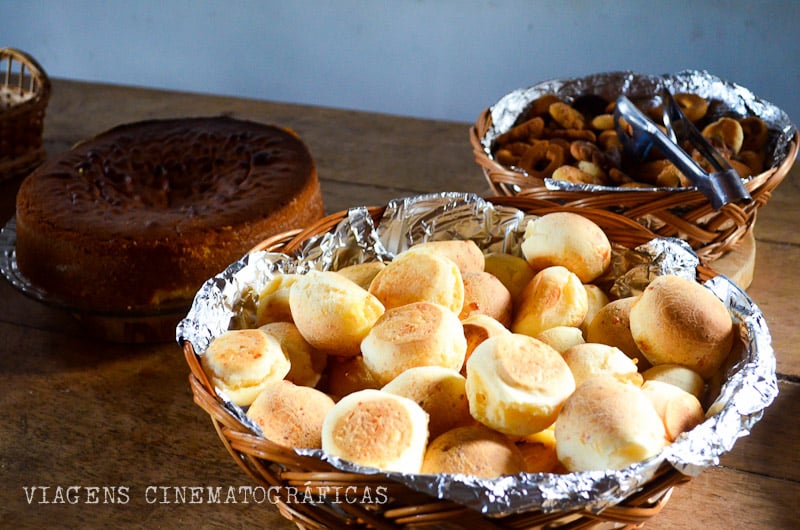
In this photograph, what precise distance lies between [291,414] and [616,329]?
11.8 inches

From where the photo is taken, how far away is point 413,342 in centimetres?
62

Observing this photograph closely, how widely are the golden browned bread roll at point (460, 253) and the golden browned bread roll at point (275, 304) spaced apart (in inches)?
4.9

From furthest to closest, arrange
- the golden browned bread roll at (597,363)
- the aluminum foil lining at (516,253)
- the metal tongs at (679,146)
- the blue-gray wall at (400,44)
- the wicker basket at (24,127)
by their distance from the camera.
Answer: the blue-gray wall at (400,44), the wicker basket at (24,127), the metal tongs at (679,146), the golden browned bread roll at (597,363), the aluminum foil lining at (516,253)

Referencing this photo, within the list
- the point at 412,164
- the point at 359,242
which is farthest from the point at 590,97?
the point at 359,242

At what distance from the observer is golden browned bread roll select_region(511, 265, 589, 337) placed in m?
0.71

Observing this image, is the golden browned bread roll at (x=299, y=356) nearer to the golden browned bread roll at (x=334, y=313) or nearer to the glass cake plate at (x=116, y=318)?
the golden browned bread roll at (x=334, y=313)

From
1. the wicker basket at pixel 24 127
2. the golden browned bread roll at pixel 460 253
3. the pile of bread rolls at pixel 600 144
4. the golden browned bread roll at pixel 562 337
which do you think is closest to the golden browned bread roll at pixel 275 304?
the golden browned bread roll at pixel 460 253

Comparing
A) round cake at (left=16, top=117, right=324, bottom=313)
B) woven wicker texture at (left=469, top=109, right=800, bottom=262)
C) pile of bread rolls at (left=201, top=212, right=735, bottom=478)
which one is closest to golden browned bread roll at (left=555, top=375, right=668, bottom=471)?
pile of bread rolls at (left=201, top=212, right=735, bottom=478)

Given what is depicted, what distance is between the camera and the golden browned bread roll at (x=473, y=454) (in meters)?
0.54

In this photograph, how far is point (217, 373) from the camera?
638mm

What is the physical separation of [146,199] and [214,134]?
0.17 meters

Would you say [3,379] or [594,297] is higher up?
[594,297]

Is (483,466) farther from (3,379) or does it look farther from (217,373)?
→ (3,379)

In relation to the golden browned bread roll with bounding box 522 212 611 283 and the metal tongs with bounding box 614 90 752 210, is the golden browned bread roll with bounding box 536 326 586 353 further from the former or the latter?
the metal tongs with bounding box 614 90 752 210
